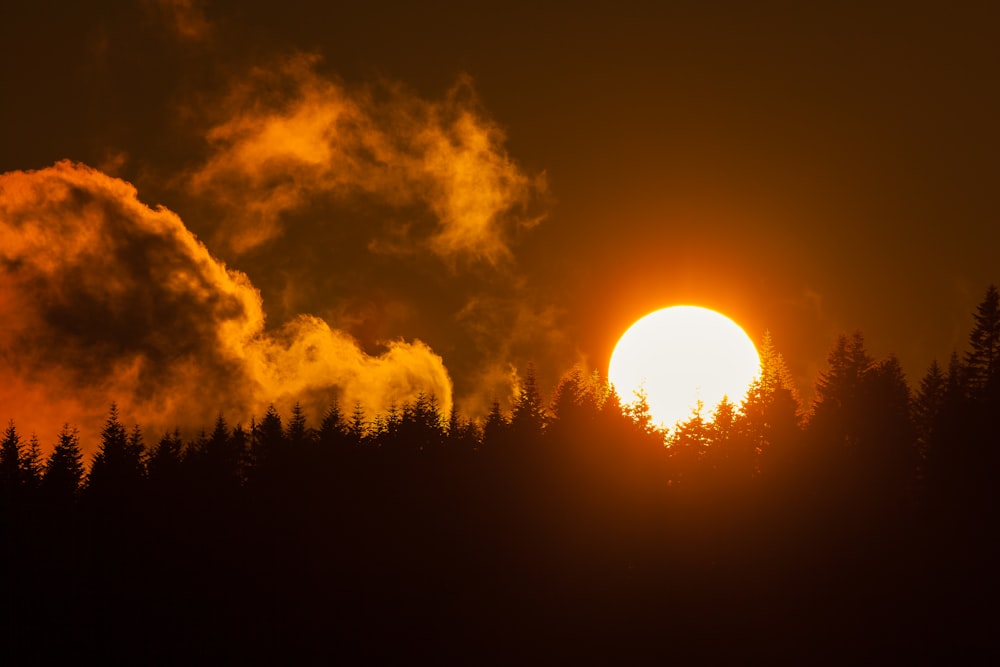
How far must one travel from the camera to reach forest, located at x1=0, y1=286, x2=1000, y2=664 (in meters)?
51.8

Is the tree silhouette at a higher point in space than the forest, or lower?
higher

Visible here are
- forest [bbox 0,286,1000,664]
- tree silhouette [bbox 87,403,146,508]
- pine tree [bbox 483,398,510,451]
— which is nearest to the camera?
forest [bbox 0,286,1000,664]

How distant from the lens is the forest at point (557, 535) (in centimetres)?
5178

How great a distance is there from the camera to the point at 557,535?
199 ft

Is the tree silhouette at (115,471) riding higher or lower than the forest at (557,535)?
higher

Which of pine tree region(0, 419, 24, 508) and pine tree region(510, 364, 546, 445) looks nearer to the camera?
pine tree region(510, 364, 546, 445)

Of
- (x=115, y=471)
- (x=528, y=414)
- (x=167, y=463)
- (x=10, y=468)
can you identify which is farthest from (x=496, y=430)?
(x=10, y=468)

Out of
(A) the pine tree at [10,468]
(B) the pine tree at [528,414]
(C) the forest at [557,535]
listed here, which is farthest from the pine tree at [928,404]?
(A) the pine tree at [10,468]

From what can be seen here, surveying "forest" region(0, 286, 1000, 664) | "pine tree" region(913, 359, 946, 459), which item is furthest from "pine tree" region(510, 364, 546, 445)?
"pine tree" region(913, 359, 946, 459)

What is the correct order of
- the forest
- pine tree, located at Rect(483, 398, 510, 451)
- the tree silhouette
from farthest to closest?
the tree silhouette → pine tree, located at Rect(483, 398, 510, 451) → the forest

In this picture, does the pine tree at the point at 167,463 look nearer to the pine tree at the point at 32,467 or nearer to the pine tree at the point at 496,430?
the pine tree at the point at 32,467

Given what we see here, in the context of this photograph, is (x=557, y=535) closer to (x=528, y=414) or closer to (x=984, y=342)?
(x=528, y=414)

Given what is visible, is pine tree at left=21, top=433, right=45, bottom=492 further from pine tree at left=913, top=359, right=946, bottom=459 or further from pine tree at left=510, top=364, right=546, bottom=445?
pine tree at left=913, top=359, right=946, bottom=459

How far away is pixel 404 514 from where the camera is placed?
6334 centimetres
